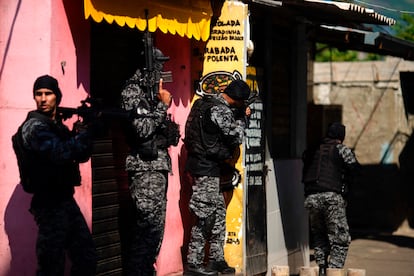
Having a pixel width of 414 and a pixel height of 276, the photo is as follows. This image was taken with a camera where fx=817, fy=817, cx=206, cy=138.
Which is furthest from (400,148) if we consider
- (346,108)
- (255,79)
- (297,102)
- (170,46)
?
(170,46)

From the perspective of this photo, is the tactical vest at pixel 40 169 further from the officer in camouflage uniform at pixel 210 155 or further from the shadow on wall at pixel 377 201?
the shadow on wall at pixel 377 201

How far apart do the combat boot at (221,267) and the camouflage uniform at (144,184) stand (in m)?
0.97

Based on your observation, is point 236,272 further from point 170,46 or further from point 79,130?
point 79,130

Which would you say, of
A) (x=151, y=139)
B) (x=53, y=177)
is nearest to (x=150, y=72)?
(x=151, y=139)

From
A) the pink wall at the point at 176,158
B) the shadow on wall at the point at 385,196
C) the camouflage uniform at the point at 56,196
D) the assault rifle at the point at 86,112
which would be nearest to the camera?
the camouflage uniform at the point at 56,196

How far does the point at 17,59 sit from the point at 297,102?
17.4ft

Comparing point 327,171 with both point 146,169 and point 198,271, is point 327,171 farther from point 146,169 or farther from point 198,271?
point 146,169

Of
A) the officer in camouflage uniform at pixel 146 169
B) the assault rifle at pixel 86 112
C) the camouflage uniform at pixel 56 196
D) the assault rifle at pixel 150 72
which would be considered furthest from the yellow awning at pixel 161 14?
the camouflage uniform at pixel 56 196

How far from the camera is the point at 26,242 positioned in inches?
249

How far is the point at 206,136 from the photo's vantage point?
7.79m

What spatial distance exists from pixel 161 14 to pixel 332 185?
125 inches

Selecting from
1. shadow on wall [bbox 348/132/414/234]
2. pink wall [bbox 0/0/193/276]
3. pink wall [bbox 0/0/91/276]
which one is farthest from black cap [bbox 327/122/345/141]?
shadow on wall [bbox 348/132/414/234]

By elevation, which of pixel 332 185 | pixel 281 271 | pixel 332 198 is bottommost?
pixel 281 271

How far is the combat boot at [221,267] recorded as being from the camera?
8016 mm
